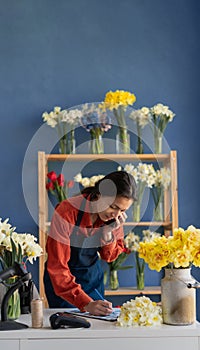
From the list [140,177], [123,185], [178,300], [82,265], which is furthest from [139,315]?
[140,177]

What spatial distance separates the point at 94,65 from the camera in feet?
14.1

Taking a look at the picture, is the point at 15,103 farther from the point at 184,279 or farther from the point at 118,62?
the point at 184,279

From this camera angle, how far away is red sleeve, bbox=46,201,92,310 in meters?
2.55

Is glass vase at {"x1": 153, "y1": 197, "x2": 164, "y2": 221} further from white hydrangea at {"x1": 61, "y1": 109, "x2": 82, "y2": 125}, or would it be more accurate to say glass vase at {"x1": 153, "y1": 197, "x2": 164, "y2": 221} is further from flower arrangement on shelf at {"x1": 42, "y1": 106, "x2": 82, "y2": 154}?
white hydrangea at {"x1": 61, "y1": 109, "x2": 82, "y2": 125}

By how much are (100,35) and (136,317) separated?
8.62 ft

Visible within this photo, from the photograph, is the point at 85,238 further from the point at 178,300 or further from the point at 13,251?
the point at 178,300

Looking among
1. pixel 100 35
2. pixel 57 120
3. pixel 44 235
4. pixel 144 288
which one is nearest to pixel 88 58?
pixel 100 35

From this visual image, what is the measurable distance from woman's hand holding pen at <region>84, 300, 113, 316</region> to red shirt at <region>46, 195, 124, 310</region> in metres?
0.05

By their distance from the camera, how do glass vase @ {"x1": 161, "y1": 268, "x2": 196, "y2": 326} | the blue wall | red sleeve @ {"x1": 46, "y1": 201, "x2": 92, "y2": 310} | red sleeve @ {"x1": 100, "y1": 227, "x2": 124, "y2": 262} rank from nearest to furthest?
glass vase @ {"x1": 161, "y1": 268, "x2": 196, "y2": 326} < red sleeve @ {"x1": 46, "y1": 201, "x2": 92, "y2": 310} < red sleeve @ {"x1": 100, "y1": 227, "x2": 124, "y2": 262} < the blue wall

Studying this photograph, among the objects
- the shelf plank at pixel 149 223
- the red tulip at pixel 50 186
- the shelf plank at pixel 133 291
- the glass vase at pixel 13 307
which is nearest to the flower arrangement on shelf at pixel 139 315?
the glass vase at pixel 13 307

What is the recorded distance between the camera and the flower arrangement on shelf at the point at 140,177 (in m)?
4.02

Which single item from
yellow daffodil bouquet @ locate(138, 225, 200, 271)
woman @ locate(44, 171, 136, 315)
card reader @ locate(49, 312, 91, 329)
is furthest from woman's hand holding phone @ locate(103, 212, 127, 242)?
card reader @ locate(49, 312, 91, 329)

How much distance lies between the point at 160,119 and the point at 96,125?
1.46 feet

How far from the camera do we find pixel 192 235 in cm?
224
